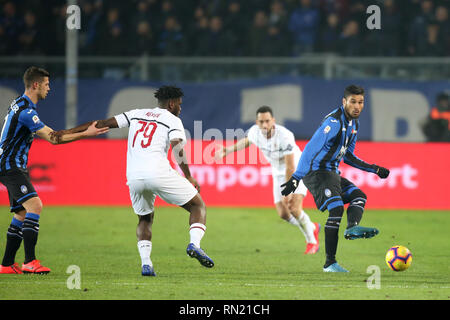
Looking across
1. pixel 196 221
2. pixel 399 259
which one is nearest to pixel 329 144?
pixel 399 259

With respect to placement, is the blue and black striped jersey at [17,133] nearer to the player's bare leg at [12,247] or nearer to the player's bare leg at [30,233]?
the player's bare leg at [30,233]

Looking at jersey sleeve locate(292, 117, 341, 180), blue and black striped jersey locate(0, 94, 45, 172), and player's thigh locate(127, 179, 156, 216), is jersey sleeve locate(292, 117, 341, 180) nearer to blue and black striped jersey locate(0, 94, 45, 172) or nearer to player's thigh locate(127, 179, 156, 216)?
player's thigh locate(127, 179, 156, 216)

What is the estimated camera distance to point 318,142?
8.78 m

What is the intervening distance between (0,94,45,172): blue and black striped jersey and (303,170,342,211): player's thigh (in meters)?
3.17

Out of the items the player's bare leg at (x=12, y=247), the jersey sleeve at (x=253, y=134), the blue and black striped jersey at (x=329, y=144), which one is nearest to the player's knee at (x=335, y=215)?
the blue and black striped jersey at (x=329, y=144)

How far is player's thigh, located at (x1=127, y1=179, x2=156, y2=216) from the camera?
26.4ft

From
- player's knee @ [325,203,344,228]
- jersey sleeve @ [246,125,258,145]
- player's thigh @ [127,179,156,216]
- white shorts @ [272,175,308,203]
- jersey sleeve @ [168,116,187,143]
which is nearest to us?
jersey sleeve @ [168,116,187,143]

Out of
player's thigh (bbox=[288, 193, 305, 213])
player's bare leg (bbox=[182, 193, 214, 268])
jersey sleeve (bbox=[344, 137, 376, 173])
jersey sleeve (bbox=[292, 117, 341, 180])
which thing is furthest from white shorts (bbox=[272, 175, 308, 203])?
player's bare leg (bbox=[182, 193, 214, 268])

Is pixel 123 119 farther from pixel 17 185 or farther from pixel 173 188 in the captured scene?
pixel 17 185

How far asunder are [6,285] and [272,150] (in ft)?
16.0

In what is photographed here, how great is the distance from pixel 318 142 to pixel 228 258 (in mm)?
2129

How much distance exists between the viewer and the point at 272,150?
11.2 m
